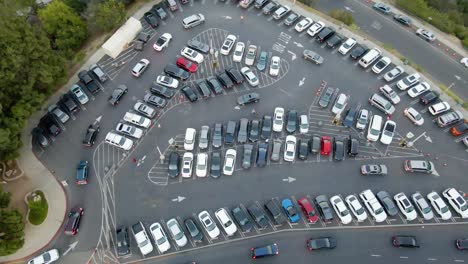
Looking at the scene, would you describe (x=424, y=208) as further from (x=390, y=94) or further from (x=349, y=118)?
(x=390, y=94)

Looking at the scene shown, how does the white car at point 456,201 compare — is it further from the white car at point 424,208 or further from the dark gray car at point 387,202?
the dark gray car at point 387,202

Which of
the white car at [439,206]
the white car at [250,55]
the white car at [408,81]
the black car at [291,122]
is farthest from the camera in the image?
the white car at [250,55]

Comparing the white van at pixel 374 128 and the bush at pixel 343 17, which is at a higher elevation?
the bush at pixel 343 17

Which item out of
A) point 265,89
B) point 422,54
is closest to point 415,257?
point 265,89

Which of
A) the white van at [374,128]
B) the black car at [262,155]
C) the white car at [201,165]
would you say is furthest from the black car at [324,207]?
the white car at [201,165]

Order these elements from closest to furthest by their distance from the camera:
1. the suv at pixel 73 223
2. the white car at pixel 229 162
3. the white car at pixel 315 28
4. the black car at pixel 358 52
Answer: the suv at pixel 73 223 → the white car at pixel 229 162 → the black car at pixel 358 52 → the white car at pixel 315 28

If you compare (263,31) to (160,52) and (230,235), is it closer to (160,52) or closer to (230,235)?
(160,52)

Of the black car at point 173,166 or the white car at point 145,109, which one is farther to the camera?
the white car at point 145,109
